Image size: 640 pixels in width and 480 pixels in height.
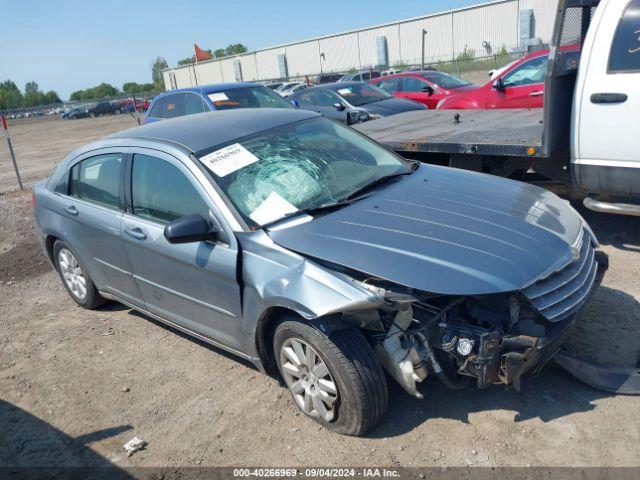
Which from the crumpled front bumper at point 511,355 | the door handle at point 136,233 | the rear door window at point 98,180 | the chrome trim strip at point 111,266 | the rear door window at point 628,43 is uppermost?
the rear door window at point 628,43

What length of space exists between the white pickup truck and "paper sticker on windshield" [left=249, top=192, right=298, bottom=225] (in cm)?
255

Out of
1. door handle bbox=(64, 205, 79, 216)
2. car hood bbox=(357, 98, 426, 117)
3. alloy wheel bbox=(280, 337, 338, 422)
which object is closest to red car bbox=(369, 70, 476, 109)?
car hood bbox=(357, 98, 426, 117)

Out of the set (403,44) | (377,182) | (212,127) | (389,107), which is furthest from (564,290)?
(403,44)

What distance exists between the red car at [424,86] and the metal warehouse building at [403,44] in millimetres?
20794

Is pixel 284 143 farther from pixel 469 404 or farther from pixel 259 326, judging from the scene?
pixel 469 404

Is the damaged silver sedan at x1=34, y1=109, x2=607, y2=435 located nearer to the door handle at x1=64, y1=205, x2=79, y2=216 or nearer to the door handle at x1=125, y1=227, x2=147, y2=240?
the door handle at x1=125, y1=227, x2=147, y2=240

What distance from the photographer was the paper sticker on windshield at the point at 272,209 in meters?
3.38

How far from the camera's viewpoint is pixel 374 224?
3256 mm

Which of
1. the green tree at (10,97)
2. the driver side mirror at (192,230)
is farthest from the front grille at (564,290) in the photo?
the green tree at (10,97)

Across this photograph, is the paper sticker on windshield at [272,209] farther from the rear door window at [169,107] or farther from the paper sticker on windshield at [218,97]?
the rear door window at [169,107]

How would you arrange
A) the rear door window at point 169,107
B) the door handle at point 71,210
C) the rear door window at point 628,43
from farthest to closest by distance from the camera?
the rear door window at point 169,107 < the door handle at point 71,210 < the rear door window at point 628,43

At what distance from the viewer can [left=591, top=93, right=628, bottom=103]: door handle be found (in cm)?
451

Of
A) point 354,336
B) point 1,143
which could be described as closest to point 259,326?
point 354,336

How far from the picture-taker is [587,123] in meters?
4.78
